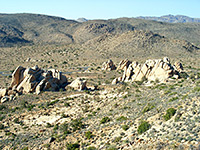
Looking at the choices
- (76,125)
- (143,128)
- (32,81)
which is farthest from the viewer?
(32,81)

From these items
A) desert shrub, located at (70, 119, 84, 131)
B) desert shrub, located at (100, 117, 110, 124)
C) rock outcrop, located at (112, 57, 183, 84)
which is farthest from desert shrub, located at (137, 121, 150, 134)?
rock outcrop, located at (112, 57, 183, 84)

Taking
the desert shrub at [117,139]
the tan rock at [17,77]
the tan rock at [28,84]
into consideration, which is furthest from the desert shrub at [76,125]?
the tan rock at [17,77]

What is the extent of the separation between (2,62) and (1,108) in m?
71.8

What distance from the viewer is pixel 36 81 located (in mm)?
45594

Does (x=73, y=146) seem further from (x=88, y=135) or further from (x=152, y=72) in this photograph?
(x=152, y=72)

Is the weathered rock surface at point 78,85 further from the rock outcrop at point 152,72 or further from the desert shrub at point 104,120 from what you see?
the desert shrub at point 104,120

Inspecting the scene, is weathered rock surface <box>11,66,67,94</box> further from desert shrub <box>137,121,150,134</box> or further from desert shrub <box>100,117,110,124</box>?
desert shrub <box>137,121,150,134</box>

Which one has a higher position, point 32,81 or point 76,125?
point 32,81

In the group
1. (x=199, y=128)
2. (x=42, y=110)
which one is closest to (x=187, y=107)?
(x=199, y=128)

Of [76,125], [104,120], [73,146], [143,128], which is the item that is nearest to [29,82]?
[76,125]

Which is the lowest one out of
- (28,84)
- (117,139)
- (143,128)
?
(28,84)

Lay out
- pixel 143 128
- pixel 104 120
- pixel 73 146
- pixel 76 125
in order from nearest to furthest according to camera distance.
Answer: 1. pixel 143 128
2. pixel 73 146
3. pixel 104 120
4. pixel 76 125

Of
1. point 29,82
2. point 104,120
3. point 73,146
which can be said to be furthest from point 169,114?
point 29,82

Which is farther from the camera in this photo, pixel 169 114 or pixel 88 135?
pixel 88 135
